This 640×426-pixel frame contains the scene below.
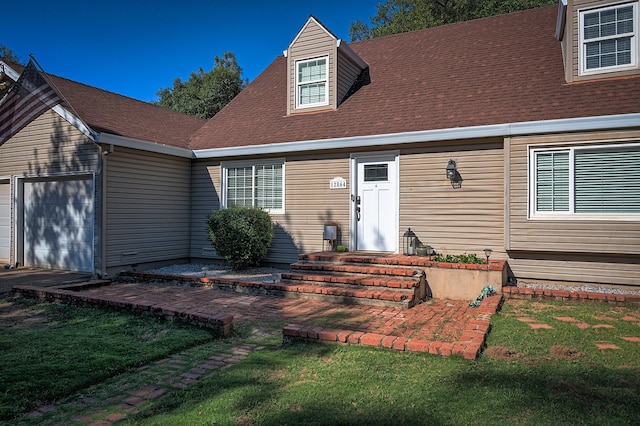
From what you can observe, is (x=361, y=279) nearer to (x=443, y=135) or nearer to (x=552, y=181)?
(x=443, y=135)

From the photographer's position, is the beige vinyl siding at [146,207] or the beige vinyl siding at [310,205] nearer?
the beige vinyl siding at [146,207]

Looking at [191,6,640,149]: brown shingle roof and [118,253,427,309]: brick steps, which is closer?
[118,253,427,309]: brick steps

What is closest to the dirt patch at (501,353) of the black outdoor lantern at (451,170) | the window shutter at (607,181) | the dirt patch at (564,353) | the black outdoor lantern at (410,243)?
the dirt patch at (564,353)

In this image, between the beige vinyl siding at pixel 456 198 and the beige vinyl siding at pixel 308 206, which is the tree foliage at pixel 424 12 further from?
the beige vinyl siding at pixel 456 198

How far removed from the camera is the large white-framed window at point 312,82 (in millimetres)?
11055

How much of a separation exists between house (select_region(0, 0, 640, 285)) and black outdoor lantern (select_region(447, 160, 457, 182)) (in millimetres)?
24

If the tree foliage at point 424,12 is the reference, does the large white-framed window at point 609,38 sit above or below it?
below

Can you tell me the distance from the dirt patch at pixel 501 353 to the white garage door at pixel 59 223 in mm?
8730

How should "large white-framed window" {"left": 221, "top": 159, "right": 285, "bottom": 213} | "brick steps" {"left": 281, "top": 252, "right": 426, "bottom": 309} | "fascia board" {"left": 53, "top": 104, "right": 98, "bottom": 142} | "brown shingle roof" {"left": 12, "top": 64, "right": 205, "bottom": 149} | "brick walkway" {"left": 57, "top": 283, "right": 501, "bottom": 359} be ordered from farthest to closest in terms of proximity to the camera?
"large white-framed window" {"left": 221, "top": 159, "right": 285, "bottom": 213}
"brown shingle roof" {"left": 12, "top": 64, "right": 205, "bottom": 149}
"fascia board" {"left": 53, "top": 104, "right": 98, "bottom": 142}
"brick steps" {"left": 281, "top": 252, "right": 426, "bottom": 309}
"brick walkway" {"left": 57, "top": 283, "right": 501, "bottom": 359}

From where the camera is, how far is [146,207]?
10289 mm

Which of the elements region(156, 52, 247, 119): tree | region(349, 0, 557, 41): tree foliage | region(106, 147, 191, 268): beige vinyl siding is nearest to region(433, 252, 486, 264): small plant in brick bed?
region(106, 147, 191, 268): beige vinyl siding

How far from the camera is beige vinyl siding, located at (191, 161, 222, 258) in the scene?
11.3m

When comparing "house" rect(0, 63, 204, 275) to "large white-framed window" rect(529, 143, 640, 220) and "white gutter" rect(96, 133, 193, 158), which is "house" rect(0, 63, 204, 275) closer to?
"white gutter" rect(96, 133, 193, 158)

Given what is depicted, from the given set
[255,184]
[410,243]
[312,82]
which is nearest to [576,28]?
[410,243]
